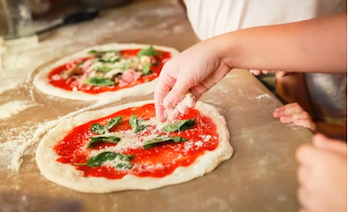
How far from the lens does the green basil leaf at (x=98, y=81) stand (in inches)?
74.4

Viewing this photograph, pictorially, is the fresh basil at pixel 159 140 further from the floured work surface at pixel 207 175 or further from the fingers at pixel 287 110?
the fingers at pixel 287 110

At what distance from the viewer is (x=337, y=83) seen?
6.70 ft

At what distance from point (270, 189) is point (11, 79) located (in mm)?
1435

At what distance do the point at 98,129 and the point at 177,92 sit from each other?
37cm

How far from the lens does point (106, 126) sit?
1517 millimetres

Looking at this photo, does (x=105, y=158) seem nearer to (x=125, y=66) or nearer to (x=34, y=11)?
(x=125, y=66)

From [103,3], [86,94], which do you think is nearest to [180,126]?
[86,94]

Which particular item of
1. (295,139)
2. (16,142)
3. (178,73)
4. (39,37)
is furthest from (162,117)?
(39,37)

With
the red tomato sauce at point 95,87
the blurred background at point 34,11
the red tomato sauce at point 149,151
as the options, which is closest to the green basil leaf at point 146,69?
the red tomato sauce at point 95,87

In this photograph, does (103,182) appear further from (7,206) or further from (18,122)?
(18,122)

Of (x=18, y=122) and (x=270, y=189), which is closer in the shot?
(x=270, y=189)

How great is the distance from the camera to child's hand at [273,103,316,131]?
1425 millimetres

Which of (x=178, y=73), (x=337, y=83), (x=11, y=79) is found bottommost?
(x=337, y=83)

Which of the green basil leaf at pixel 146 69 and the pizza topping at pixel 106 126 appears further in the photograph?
the green basil leaf at pixel 146 69
